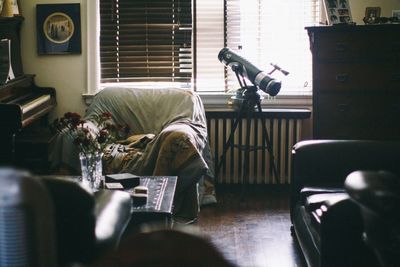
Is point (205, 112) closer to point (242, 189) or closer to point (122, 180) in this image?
point (242, 189)

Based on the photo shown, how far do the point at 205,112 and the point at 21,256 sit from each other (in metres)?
4.46

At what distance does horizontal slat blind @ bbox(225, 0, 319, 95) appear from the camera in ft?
17.7

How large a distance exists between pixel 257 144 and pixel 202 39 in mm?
989

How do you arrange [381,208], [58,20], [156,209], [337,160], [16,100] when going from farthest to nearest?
1. [58,20]
2. [16,100]
3. [337,160]
4. [156,209]
5. [381,208]

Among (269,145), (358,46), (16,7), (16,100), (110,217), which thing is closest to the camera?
(110,217)

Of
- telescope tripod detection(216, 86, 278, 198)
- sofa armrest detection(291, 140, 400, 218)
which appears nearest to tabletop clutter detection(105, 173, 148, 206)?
sofa armrest detection(291, 140, 400, 218)

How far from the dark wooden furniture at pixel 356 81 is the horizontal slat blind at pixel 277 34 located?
669mm

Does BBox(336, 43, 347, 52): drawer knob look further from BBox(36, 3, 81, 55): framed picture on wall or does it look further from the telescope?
BBox(36, 3, 81, 55): framed picture on wall

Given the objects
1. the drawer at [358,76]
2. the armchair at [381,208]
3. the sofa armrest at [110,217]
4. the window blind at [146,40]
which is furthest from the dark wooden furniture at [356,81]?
the armchair at [381,208]

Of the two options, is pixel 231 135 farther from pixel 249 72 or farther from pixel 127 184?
pixel 127 184

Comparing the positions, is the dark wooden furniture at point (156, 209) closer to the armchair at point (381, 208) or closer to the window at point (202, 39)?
the armchair at point (381, 208)

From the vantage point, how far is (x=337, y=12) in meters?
4.89

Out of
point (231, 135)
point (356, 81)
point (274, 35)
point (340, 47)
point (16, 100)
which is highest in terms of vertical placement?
point (274, 35)

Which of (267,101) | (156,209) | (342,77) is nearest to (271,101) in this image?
(267,101)
